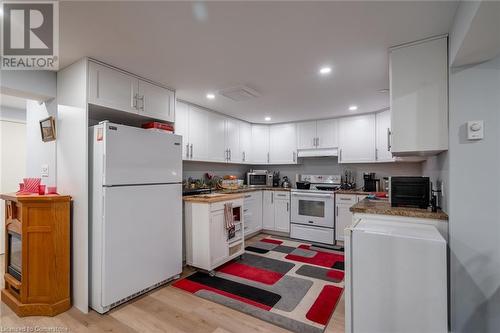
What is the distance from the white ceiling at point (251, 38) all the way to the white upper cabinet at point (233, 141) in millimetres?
1554

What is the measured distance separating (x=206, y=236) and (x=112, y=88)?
191 cm

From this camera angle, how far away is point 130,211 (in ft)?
7.75

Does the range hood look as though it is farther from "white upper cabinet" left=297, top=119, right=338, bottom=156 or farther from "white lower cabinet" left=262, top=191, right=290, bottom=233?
"white lower cabinet" left=262, top=191, right=290, bottom=233

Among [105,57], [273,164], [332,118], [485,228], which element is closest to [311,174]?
[273,164]

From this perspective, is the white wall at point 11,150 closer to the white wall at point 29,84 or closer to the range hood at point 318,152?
the white wall at point 29,84

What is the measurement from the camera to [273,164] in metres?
5.33

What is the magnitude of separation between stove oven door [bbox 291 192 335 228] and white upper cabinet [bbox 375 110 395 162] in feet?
3.54

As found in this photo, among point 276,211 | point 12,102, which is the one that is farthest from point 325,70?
point 12,102

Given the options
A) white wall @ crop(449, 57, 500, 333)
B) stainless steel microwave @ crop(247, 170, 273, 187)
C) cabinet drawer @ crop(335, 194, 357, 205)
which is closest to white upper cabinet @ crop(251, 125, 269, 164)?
stainless steel microwave @ crop(247, 170, 273, 187)

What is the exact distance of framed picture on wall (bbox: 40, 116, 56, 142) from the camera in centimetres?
251

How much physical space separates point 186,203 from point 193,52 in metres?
1.84

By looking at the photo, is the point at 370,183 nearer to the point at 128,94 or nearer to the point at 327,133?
the point at 327,133

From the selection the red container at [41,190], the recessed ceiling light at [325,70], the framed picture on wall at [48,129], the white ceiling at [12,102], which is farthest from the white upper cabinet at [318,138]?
the white ceiling at [12,102]

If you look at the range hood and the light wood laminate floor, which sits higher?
the range hood
